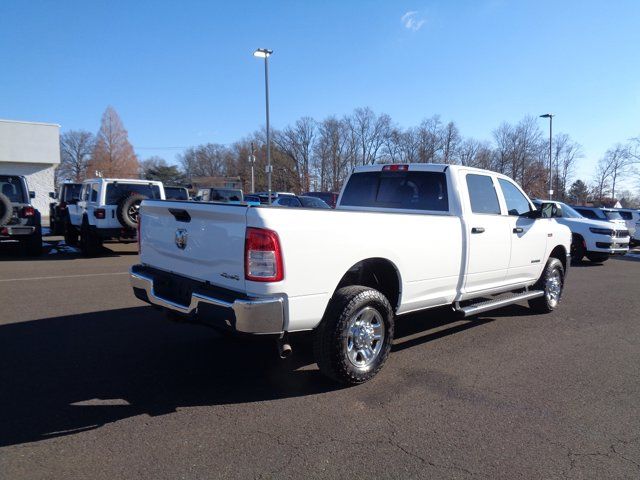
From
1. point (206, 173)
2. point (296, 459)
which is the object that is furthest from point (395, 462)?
point (206, 173)

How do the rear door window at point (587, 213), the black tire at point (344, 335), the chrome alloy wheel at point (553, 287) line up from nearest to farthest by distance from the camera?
the black tire at point (344, 335) → the chrome alloy wheel at point (553, 287) → the rear door window at point (587, 213)

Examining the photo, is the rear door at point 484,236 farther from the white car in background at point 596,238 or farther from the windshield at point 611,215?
the windshield at point 611,215

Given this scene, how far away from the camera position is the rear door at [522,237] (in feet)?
20.0

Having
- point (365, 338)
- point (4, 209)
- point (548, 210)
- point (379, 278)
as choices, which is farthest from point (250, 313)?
point (4, 209)

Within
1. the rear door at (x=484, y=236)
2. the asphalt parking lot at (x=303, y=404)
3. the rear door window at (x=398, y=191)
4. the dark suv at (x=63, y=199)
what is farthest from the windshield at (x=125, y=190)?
the rear door at (x=484, y=236)

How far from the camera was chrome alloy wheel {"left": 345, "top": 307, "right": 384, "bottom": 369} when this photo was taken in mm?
4078

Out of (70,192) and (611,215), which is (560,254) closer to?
(611,215)

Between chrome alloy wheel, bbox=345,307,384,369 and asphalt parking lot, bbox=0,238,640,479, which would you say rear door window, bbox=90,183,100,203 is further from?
chrome alloy wheel, bbox=345,307,384,369

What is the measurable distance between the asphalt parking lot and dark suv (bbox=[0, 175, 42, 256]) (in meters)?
6.40

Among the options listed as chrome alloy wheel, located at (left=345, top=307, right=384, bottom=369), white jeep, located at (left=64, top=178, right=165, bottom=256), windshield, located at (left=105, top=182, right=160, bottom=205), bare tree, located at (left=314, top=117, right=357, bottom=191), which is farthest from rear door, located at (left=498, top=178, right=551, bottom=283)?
bare tree, located at (left=314, top=117, right=357, bottom=191)

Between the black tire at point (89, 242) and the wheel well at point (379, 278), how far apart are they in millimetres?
9867

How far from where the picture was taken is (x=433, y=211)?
18.1 ft

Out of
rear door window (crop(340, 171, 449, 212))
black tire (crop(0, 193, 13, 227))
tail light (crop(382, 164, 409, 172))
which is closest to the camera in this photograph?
rear door window (crop(340, 171, 449, 212))

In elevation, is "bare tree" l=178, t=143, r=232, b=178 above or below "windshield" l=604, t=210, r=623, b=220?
above
